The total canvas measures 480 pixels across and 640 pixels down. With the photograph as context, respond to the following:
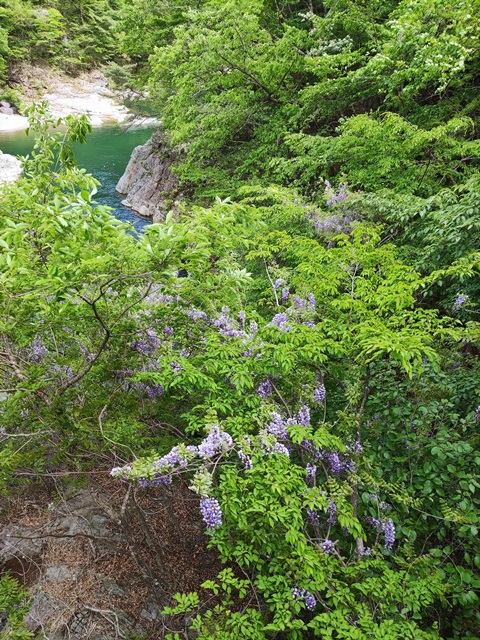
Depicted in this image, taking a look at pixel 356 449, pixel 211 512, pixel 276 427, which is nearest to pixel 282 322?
pixel 276 427

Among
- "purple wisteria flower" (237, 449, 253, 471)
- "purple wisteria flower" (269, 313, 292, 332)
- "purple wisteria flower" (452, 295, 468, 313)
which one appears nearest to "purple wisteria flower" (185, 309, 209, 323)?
"purple wisteria flower" (269, 313, 292, 332)

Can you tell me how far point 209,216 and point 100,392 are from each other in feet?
5.48

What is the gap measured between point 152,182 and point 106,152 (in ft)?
33.6

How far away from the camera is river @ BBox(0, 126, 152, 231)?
56.7ft

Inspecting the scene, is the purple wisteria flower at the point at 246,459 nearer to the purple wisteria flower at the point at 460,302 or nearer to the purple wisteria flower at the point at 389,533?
the purple wisteria flower at the point at 389,533

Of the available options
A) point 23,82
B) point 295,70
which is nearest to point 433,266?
point 295,70

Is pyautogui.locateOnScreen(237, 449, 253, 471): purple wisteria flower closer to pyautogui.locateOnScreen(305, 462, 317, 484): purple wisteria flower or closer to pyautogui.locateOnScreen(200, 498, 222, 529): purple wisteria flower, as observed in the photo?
pyautogui.locateOnScreen(200, 498, 222, 529): purple wisteria flower

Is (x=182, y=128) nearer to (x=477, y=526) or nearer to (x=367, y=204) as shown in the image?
(x=367, y=204)

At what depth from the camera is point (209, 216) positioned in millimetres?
2537

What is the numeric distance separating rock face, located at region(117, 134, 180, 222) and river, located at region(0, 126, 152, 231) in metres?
0.55

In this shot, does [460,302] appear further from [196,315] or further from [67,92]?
[67,92]

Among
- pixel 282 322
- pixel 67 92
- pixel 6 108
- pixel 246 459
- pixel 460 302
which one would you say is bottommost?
pixel 6 108

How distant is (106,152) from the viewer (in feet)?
76.5

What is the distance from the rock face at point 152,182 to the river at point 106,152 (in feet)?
1.82
